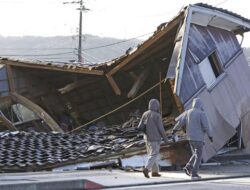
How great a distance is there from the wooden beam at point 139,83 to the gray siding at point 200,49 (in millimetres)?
3229

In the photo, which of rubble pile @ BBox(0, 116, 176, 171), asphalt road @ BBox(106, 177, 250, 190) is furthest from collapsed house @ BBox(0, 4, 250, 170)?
asphalt road @ BBox(106, 177, 250, 190)

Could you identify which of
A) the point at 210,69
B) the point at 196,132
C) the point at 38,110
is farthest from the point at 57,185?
the point at 38,110

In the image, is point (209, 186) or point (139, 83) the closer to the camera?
point (209, 186)

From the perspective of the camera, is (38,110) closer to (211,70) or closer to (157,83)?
(157,83)

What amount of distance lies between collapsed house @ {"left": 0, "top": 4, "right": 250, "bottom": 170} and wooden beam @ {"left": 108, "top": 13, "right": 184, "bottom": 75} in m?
0.03

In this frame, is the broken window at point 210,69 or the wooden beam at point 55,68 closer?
the broken window at point 210,69

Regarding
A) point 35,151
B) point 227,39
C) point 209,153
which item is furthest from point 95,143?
point 227,39

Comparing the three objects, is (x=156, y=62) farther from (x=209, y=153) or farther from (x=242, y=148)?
(x=209, y=153)

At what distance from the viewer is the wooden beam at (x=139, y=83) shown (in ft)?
72.1

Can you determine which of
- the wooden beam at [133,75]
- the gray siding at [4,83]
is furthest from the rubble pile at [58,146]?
the gray siding at [4,83]

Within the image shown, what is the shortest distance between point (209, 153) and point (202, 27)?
4.81 metres

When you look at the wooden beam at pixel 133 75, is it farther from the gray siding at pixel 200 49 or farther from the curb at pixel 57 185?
the curb at pixel 57 185

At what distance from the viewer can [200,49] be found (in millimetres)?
19125

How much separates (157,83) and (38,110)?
4.81 meters
